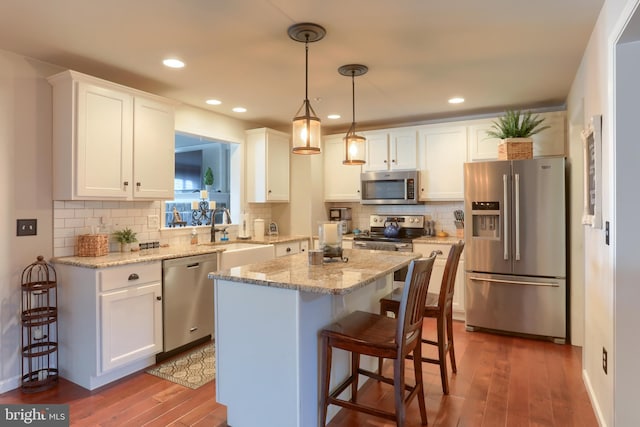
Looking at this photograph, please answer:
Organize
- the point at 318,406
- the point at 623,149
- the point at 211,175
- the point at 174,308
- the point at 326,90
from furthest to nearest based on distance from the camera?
1. the point at 211,175
2. the point at 326,90
3. the point at 174,308
4. the point at 318,406
5. the point at 623,149

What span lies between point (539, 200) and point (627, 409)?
2115mm

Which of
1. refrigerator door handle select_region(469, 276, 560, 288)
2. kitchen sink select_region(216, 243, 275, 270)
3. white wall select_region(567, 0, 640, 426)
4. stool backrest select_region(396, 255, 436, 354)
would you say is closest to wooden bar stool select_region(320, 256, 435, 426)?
stool backrest select_region(396, 255, 436, 354)

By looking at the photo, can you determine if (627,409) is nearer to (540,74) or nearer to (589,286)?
(589,286)

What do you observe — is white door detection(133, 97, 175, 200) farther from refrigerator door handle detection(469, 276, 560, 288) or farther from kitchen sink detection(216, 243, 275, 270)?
refrigerator door handle detection(469, 276, 560, 288)

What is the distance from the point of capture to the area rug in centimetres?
277

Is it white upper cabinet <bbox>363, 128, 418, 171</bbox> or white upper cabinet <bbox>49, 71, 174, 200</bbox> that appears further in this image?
white upper cabinet <bbox>363, 128, 418, 171</bbox>

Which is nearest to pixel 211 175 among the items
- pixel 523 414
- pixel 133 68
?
pixel 133 68

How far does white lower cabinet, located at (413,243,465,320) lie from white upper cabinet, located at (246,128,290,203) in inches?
73.5

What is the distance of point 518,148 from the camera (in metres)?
3.69

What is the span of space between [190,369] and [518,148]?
3566 mm

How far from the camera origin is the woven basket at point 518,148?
3680 millimetres

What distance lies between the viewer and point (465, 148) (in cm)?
435

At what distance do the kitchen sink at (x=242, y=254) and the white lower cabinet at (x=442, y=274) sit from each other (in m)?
1.69

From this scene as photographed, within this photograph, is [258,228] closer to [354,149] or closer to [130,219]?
[130,219]
